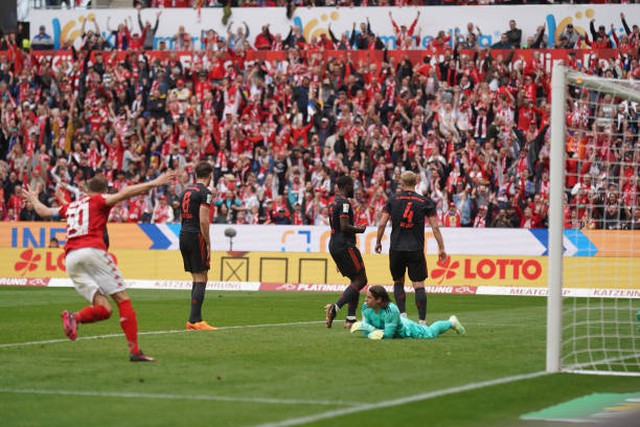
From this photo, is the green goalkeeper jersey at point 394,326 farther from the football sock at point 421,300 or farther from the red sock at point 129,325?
the red sock at point 129,325

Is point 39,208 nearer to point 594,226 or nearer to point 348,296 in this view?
point 348,296

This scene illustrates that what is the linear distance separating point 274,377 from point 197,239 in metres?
6.35

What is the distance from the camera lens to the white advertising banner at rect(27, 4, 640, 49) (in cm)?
3784

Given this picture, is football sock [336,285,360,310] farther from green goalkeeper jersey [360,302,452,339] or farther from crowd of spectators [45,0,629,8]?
crowd of spectators [45,0,629,8]

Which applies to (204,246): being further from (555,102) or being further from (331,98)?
(331,98)

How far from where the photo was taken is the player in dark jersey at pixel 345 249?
1794 centimetres

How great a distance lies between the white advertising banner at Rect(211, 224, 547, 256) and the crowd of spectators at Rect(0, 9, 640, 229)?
0.88 metres

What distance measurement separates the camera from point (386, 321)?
16172 millimetres

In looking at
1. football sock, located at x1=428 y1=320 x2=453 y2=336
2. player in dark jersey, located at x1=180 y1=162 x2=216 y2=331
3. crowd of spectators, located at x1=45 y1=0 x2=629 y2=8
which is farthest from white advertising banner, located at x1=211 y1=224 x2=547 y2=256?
football sock, located at x1=428 y1=320 x2=453 y2=336

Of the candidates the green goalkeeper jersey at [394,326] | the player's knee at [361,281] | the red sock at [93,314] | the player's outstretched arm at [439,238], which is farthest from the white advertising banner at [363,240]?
the red sock at [93,314]

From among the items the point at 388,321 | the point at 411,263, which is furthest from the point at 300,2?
the point at 388,321

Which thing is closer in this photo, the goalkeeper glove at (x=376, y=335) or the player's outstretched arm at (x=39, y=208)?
the player's outstretched arm at (x=39, y=208)

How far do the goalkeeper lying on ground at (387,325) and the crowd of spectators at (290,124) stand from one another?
15836mm

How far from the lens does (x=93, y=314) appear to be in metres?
13.2
